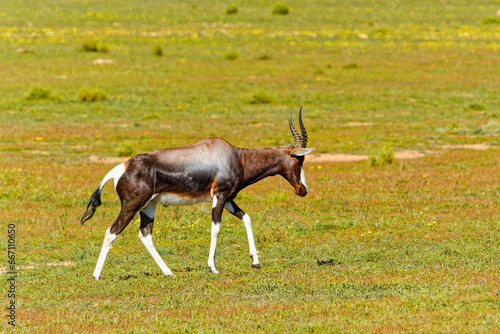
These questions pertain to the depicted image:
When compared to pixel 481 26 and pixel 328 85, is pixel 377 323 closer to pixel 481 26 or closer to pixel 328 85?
pixel 328 85

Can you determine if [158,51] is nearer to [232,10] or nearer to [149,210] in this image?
[232,10]

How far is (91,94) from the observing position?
33531 millimetres

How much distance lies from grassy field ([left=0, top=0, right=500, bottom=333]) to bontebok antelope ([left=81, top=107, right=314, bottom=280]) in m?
0.78

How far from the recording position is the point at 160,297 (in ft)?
32.1

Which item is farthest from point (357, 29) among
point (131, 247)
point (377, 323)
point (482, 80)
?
point (377, 323)

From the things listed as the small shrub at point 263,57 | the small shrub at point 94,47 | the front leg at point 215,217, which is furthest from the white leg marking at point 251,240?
the small shrub at point 94,47

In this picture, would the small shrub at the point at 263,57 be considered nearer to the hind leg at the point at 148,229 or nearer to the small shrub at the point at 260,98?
the small shrub at the point at 260,98

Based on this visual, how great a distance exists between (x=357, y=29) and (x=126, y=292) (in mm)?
59283

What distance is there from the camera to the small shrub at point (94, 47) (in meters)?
50.0

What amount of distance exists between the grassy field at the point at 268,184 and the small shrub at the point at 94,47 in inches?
4.1

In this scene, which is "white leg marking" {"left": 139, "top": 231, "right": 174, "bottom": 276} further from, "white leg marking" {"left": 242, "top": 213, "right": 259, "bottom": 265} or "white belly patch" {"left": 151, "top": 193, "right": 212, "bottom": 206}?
"white leg marking" {"left": 242, "top": 213, "right": 259, "bottom": 265}

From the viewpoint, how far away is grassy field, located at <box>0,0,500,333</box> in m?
9.20

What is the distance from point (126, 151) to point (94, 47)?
96.4ft

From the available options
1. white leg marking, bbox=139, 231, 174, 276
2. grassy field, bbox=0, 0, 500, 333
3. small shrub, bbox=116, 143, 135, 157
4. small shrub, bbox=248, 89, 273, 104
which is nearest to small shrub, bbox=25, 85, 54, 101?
grassy field, bbox=0, 0, 500, 333
